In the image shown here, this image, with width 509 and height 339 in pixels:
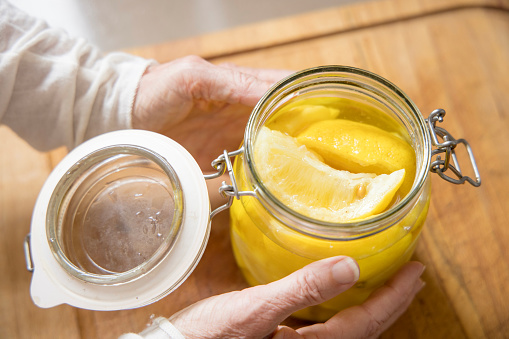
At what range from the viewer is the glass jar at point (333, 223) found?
0.46 meters


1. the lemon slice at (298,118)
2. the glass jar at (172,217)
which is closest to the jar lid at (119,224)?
the glass jar at (172,217)

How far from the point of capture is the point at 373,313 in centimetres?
62

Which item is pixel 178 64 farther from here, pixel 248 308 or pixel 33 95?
pixel 248 308

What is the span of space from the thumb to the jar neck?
37mm

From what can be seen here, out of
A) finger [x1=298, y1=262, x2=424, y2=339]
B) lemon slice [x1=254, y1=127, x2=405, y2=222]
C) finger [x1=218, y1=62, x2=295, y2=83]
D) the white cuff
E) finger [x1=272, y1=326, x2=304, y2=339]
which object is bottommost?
the white cuff

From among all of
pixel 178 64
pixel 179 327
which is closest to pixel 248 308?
pixel 179 327

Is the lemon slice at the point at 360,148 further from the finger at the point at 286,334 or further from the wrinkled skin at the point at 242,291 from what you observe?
the finger at the point at 286,334

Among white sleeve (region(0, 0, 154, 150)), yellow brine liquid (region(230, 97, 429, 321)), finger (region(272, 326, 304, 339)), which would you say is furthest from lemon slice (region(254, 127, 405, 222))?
white sleeve (region(0, 0, 154, 150))

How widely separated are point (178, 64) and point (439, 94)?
1.53ft

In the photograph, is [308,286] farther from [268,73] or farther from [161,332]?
[268,73]

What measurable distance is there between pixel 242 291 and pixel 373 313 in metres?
0.19

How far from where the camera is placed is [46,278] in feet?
1.73

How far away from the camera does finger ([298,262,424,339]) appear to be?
2.00 ft

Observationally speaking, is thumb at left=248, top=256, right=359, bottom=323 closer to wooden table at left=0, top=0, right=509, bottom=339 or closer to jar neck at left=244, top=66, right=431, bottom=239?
jar neck at left=244, top=66, right=431, bottom=239
